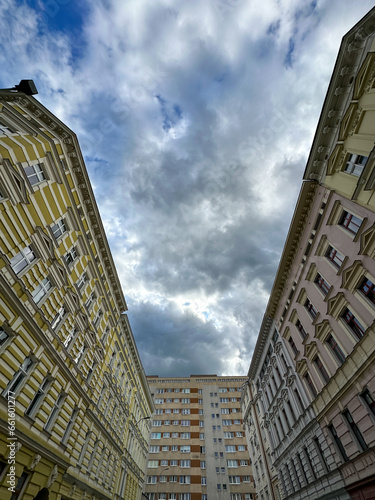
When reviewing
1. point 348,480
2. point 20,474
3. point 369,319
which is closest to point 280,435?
point 348,480

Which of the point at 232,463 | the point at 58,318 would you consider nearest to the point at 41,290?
the point at 58,318

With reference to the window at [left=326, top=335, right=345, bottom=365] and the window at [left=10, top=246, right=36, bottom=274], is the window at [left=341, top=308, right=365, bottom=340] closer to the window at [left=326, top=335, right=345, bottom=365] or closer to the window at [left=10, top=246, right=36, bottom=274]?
the window at [left=326, top=335, right=345, bottom=365]

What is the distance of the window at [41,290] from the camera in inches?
597

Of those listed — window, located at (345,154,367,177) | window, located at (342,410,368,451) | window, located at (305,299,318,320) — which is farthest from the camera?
window, located at (305,299,318,320)

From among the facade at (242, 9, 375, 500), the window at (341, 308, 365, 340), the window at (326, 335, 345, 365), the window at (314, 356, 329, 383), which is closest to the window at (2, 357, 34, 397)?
the facade at (242, 9, 375, 500)

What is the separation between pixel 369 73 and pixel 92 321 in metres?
28.3

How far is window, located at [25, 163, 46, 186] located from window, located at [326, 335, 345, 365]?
25079 millimetres

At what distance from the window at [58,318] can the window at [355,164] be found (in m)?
23.2

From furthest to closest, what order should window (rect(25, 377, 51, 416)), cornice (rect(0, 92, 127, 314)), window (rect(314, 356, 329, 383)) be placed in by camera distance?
1. window (rect(314, 356, 329, 383))
2. cornice (rect(0, 92, 127, 314))
3. window (rect(25, 377, 51, 416))

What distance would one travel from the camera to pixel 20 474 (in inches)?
499

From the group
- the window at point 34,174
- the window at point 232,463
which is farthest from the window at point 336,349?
the window at point 232,463

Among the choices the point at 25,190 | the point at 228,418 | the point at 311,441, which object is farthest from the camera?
the point at 228,418

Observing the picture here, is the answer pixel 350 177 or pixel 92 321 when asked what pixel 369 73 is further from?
pixel 92 321

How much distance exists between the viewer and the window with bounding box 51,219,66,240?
17.9 metres
